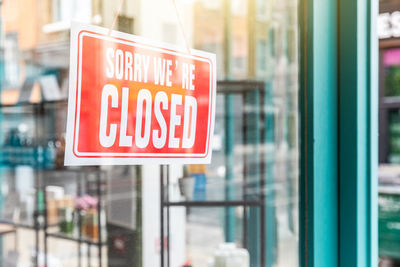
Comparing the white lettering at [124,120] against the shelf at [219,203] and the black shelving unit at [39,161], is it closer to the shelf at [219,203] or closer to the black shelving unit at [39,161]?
the shelf at [219,203]

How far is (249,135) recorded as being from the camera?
4102 mm

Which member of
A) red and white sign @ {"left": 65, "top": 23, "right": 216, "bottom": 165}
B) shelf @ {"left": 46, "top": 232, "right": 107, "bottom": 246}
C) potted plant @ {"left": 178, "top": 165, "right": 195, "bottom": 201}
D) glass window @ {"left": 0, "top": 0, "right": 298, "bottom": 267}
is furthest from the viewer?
shelf @ {"left": 46, "top": 232, "right": 107, "bottom": 246}

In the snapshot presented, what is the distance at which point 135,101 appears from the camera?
845mm

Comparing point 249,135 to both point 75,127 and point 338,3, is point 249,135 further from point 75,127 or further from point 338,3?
point 75,127

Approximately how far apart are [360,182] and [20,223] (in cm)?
388

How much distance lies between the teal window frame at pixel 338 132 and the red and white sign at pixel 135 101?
30 cm

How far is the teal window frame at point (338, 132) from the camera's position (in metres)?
1.16

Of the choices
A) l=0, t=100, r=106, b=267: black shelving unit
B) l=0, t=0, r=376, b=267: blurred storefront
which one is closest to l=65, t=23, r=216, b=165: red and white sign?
l=0, t=0, r=376, b=267: blurred storefront

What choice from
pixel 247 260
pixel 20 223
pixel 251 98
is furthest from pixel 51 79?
pixel 247 260

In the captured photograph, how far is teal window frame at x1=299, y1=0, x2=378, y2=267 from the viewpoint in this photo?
1.16 meters

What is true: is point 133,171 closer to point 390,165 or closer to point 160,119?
point 160,119

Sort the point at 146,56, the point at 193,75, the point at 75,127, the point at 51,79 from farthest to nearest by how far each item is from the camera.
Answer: the point at 51,79
the point at 193,75
the point at 146,56
the point at 75,127

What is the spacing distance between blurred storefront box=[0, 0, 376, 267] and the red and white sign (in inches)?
11.8

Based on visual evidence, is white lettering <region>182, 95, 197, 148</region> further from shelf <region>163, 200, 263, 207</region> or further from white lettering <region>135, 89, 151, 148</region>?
shelf <region>163, 200, 263, 207</region>
